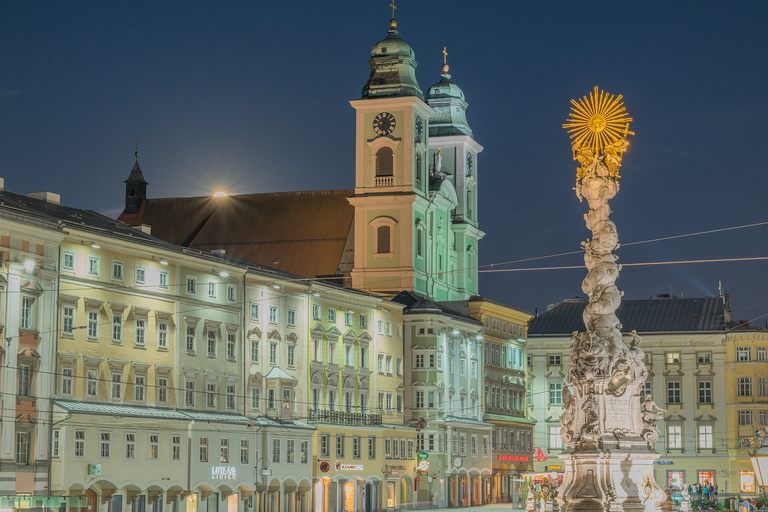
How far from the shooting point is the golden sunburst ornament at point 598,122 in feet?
134

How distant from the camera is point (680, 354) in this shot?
121188 millimetres

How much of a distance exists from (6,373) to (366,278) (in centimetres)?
5307

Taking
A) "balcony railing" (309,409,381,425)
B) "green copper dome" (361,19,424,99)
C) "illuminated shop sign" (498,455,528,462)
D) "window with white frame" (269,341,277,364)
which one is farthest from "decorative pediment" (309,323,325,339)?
"green copper dome" (361,19,424,99)

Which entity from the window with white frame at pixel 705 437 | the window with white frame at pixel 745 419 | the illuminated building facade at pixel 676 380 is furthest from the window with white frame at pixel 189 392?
the window with white frame at pixel 745 419

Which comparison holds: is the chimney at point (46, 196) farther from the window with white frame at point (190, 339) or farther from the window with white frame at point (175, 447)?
the window with white frame at point (175, 447)

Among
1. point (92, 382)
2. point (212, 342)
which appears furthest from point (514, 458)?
point (92, 382)

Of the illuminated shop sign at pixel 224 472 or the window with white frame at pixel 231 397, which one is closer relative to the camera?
the illuminated shop sign at pixel 224 472

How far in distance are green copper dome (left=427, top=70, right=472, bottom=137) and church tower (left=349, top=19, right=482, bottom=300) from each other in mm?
12595

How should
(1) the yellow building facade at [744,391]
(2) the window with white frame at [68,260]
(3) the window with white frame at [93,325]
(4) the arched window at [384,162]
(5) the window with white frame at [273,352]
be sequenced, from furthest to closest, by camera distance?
(1) the yellow building facade at [744,391], (4) the arched window at [384,162], (5) the window with white frame at [273,352], (3) the window with white frame at [93,325], (2) the window with white frame at [68,260]

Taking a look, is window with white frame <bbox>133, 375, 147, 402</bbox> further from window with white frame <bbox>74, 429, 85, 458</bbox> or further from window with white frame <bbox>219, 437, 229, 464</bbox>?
window with white frame <bbox>219, 437, 229, 464</bbox>

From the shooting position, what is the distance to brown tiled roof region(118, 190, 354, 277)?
116 m

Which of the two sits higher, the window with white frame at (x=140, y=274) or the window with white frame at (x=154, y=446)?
the window with white frame at (x=140, y=274)

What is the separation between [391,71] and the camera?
11394 centimetres

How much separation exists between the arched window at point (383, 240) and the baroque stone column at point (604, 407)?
233 ft
